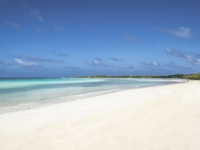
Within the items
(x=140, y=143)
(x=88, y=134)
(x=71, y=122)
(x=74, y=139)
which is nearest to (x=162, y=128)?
(x=140, y=143)

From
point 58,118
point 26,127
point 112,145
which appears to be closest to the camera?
point 112,145

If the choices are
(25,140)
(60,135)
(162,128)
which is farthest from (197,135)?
(25,140)

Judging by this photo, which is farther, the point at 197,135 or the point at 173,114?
the point at 173,114

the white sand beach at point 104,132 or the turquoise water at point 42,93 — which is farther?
the turquoise water at point 42,93

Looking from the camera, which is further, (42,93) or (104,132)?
(42,93)

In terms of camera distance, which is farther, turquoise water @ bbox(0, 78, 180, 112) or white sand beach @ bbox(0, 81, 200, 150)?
turquoise water @ bbox(0, 78, 180, 112)

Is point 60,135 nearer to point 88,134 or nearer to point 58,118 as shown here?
point 88,134

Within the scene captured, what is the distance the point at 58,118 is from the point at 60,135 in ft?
6.08

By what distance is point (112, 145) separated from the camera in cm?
417

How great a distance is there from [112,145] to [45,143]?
5.48 ft

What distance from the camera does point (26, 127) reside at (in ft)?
18.3

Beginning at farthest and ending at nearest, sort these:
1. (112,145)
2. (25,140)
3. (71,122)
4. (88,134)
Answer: (71,122) → (88,134) → (25,140) → (112,145)

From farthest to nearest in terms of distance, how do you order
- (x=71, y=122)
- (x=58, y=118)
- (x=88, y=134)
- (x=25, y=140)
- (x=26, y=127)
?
(x=58, y=118), (x=71, y=122), (x=26, y=127), (x=88, y=134), (x=25, y=140)

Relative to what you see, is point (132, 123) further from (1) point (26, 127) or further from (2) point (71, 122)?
(1) point (26, 127)
